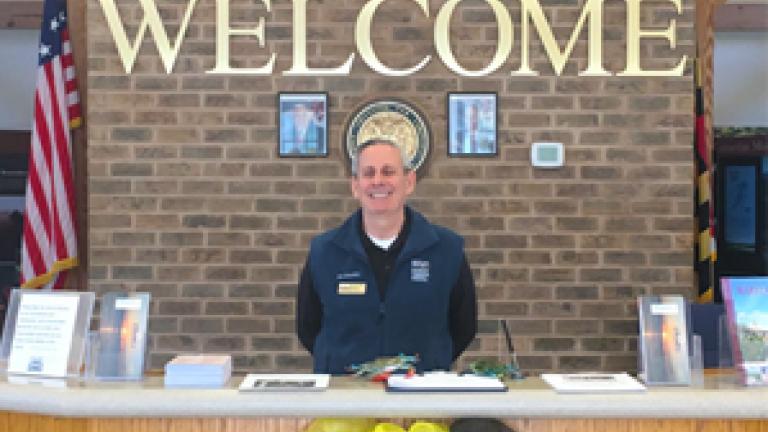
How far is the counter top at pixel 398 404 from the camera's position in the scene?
2.20 metres

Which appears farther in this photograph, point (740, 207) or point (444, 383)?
point (740, 207)

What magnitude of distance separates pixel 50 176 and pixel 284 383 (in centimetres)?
275

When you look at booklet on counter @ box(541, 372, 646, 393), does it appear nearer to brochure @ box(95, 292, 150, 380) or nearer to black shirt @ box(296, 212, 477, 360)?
black shirt @ box(296, 212, 477, 360)

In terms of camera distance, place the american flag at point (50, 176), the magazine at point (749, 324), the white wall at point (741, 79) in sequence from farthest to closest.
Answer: the white wall at point (741, 79) < the american flag at point (50, 176) < the magazine at point (749, 324)

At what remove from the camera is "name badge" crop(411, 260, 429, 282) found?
10.1ft

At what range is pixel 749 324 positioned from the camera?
2459 mm

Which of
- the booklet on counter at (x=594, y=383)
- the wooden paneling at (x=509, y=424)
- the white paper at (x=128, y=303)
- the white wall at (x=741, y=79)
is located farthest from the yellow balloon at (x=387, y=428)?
the white wall at (x=741, y=79)

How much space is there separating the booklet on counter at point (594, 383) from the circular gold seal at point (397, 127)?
2.05m

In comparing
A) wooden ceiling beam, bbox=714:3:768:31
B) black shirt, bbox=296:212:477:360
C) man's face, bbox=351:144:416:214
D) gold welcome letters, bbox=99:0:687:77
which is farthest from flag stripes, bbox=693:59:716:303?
man's face, bbox=351:144:416:214

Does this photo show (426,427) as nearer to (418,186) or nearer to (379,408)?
(379,408)

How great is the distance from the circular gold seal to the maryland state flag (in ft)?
4.86

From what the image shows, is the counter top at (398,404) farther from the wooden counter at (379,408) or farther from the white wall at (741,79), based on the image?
the white wall at (741,79)

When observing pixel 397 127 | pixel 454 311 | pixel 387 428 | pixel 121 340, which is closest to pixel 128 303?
pixel 121 340

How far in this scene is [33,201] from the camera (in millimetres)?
4547
